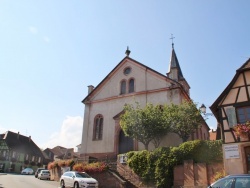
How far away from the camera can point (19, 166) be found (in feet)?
204

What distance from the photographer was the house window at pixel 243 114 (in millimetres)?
15984

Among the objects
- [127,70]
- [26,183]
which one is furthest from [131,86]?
[26,183]

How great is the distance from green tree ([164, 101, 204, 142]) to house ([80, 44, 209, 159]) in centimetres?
174

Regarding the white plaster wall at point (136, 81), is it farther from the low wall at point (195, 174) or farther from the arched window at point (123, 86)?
the low wall at point (195, 174)

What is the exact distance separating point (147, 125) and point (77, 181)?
7363mm

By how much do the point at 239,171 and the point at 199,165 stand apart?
250cm

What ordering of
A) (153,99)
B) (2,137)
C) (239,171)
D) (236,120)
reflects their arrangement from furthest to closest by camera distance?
1. (2,137)
2. (153,99)
3. (236,120)
4. (239,171)

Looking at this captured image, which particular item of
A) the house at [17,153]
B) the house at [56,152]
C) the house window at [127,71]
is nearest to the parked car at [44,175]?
the house window at [127,71]

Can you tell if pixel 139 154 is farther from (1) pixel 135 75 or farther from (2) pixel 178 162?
(1) pixel 135 75

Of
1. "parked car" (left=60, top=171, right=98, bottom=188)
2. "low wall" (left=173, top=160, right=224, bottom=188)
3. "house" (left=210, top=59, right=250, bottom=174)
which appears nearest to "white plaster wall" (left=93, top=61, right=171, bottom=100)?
"house" (left=210, top=59, right=250, bottom=174)

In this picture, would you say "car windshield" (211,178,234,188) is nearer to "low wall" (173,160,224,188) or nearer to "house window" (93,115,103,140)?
"low wall" (173,160,224,188)

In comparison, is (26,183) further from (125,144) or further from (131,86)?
(131,86)

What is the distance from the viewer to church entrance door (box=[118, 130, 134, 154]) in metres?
25.6

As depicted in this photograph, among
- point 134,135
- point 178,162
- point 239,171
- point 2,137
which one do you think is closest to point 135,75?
point 134,135
